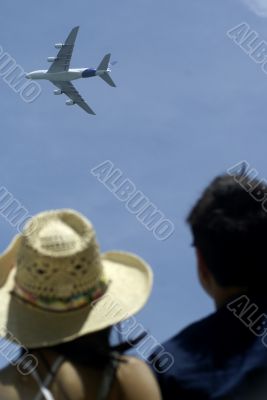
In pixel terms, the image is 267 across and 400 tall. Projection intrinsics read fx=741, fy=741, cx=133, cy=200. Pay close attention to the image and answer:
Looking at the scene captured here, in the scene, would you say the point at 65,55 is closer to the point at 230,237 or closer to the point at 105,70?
the point at 105,70

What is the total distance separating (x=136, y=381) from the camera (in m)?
2.89

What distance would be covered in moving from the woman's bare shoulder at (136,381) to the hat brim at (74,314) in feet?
0.59

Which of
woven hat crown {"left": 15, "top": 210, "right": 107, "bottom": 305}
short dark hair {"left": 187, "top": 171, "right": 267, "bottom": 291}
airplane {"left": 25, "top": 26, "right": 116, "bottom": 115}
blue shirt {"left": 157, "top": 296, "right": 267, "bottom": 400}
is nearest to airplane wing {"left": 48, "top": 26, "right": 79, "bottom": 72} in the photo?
airplane {"left": 25, "top": 26, "right": 116, "bottom": 115}

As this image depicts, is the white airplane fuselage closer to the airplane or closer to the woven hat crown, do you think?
the airplane

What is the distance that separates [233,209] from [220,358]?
654 millimetres

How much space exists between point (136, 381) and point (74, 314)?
0.36m

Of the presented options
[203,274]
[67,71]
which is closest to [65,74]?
[67,71]

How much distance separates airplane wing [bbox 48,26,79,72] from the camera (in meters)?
50.5

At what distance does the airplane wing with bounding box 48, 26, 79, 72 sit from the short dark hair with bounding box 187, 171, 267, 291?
48373 mm

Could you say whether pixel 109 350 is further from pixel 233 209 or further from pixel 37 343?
pixel 233 209

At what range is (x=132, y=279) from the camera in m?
3.11

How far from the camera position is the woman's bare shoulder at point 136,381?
2.88 m

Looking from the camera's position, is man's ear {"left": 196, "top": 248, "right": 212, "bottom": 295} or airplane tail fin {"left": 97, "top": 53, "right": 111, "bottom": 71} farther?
airplane tail fin {"left": 97, "top": 53, "right": 111, "bottom": 71}

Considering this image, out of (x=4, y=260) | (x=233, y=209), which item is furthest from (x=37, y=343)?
(x=233, y=209)
